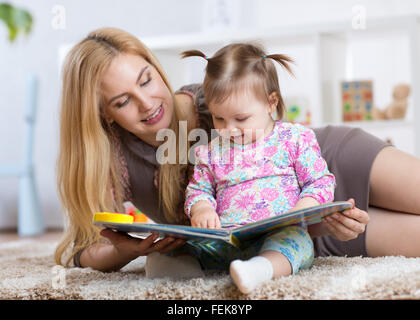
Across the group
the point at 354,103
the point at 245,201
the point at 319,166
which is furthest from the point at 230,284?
the point at 354,103

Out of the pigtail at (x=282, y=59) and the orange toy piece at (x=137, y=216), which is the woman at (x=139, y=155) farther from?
the orange toy piece at (x=137, y=216)

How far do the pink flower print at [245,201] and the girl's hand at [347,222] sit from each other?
0.46 ft

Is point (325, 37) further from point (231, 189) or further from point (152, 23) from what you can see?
point (231, 189)

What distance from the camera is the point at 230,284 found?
80cm

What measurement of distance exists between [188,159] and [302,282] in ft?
1.48

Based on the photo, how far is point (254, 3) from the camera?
2668 mm

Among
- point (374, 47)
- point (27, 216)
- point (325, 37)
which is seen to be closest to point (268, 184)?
point (325, 37)

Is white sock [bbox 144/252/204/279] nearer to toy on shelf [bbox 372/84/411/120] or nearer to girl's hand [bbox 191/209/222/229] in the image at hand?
girl's hand [bbox 191/209/222/229]

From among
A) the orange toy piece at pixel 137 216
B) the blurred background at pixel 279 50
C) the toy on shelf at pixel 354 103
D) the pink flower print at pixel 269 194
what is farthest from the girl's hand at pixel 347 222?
the toy on shelf at pixel 354 103

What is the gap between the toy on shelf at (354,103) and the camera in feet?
7.47

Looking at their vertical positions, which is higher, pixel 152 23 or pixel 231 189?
pixel 152 23

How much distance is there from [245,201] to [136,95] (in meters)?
0.34

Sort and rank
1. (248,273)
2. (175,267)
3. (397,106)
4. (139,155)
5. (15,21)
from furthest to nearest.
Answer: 1. (397,106)
2. (139,155)
3. (175,267)
4. (248,273)
5. (15,21)

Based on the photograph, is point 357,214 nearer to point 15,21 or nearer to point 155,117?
point 155,117
